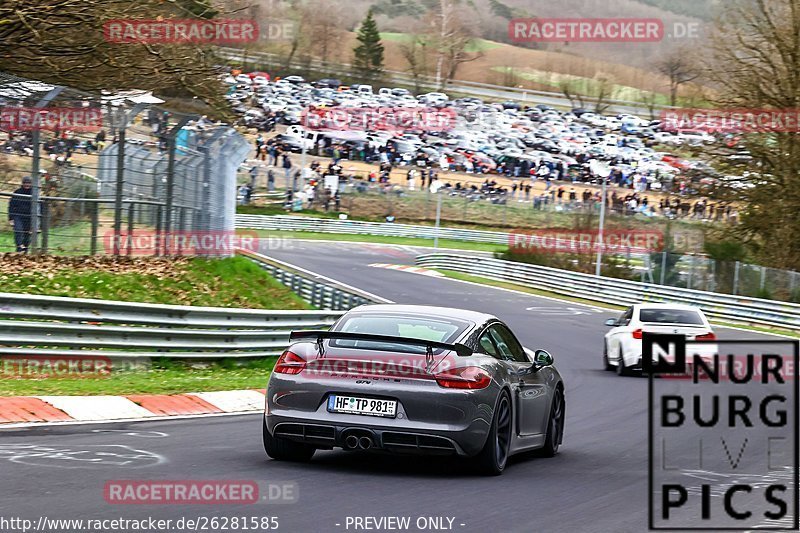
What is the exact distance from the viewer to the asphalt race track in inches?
281

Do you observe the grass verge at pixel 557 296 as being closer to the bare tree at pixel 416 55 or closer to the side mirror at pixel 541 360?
the side mirror at pixel 541 360

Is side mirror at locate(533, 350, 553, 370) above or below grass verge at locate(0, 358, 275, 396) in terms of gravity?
above

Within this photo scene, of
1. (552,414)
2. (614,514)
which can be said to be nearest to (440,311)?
(552,414)

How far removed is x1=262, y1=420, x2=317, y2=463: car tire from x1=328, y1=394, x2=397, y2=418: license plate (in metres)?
0.61

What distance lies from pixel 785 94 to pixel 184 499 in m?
39.2

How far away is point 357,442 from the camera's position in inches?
348

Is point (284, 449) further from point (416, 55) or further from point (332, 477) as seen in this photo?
point (416, 55)

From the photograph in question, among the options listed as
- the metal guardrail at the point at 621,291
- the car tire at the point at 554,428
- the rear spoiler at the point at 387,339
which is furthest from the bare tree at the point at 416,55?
the rear spoiler at the point at 387,339

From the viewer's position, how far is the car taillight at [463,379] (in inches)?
353

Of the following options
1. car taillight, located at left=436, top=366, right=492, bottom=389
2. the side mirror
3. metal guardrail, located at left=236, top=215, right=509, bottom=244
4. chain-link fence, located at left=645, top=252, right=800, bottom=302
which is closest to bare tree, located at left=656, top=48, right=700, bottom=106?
metal guardrail, located at left=236, top=215, right=509, bottom=244

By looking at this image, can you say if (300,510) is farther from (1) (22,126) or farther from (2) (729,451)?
(1) (22,126)

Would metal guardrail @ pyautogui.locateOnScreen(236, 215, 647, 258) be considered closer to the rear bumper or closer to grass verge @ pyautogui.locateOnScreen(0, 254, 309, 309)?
grass verge @ pyautogui.locateOnScreen(0, 254, 309, 309)

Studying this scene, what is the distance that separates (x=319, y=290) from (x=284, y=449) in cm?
1652

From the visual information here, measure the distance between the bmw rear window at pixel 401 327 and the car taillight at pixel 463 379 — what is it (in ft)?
1.31
